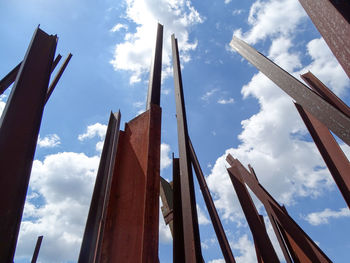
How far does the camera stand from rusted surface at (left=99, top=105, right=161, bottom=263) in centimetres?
174

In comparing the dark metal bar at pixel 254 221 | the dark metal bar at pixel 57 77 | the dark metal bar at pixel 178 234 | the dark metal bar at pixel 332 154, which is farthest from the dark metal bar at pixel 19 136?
the dark metal bar at pixel 332 154

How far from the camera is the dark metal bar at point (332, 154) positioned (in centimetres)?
265

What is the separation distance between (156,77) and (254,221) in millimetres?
2750

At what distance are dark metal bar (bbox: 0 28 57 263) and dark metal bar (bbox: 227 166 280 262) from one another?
3113mm

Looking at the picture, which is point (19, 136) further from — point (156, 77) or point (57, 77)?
point (57, 77)

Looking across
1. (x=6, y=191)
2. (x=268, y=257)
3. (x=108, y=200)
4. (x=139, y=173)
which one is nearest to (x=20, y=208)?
(x=6, y=191)

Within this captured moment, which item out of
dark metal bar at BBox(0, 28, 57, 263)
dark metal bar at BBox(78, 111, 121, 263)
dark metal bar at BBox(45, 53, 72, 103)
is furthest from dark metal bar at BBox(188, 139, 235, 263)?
dark metal bar at BBox(45, 53, 72, 103)

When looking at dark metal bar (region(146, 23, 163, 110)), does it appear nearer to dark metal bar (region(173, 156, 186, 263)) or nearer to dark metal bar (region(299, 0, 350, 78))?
dark metal bar (region(173, 156, 186, 263))

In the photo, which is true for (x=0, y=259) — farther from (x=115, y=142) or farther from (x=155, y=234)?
(x=115, y=142)

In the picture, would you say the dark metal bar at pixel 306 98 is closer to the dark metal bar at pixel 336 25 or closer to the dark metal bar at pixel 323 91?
the dark metal bar at pixel 336 25

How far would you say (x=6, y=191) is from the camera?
1.58m

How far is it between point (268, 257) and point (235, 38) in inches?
124

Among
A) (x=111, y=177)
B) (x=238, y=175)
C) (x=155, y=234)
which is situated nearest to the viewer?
(x=155, y=234)

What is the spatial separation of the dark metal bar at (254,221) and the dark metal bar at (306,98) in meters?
2.46
